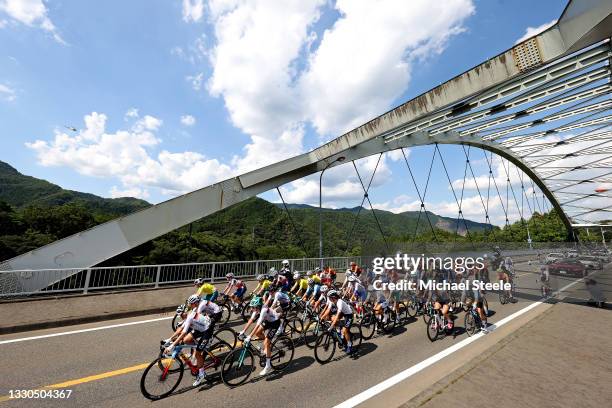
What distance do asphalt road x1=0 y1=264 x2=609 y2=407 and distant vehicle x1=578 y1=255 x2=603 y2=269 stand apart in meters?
17.4

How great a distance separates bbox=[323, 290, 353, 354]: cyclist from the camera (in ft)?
20.5

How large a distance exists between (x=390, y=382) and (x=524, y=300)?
11.8 m

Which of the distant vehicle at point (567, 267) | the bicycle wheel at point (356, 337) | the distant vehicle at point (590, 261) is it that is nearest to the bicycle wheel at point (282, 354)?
the bicycle wheel at point (356, 337)

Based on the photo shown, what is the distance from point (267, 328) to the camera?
556cm

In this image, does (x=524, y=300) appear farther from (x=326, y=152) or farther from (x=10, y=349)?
(x=10, y=349)

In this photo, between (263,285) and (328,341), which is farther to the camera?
(263,285)

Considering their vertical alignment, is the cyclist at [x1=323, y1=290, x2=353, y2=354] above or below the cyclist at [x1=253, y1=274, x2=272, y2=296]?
below

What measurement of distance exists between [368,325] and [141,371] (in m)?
5.50

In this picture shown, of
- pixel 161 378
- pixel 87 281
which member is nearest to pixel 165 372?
pixel 161 378

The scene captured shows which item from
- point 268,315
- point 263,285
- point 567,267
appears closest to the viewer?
point 268,315

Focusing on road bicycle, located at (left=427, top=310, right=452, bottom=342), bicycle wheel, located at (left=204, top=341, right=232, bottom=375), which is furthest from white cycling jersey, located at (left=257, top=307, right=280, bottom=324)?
road bicycle, located at (left=427, top=310, right=452, bottom=342)

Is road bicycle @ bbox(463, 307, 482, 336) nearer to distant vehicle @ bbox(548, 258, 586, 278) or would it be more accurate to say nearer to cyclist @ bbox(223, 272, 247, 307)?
cyclist @ bbox(223, 272, 247, 307)

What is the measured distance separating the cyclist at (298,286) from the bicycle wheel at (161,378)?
421cm

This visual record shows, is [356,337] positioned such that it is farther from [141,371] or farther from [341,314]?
[141,371]
